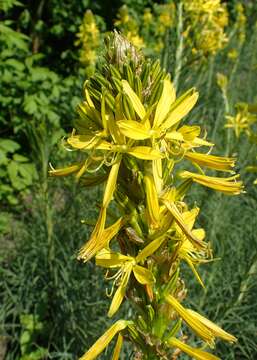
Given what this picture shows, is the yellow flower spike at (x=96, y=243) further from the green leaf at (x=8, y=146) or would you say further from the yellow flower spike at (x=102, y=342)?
the green leaf at (x=8, y=146)

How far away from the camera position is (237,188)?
1321mm

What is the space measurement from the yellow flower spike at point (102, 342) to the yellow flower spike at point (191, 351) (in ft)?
0.45

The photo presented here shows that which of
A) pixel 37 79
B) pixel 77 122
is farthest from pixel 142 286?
pixel 37 79

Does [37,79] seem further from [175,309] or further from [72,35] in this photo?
[175,309]

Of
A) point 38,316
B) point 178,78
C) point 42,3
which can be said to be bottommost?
point 38,316

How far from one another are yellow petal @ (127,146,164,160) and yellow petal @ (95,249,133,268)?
29cm

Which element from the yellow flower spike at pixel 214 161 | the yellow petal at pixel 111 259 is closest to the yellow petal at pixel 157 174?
the yellow flower spike at pixel 214 161

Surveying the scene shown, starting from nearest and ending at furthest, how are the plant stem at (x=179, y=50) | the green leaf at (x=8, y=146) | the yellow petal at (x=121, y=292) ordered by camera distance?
the yellow petal at (x=121, y=292), the plant stem at (x=179, y=50), the green leaf at (x=8, y=146)

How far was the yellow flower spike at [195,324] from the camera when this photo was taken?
1.32m

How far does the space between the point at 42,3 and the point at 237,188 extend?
5.87 m

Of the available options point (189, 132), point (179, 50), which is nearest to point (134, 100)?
point (189, 132)

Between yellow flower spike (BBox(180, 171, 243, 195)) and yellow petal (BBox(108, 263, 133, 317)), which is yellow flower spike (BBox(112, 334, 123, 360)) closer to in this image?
yellow petal (BBox(108, 263, 133, 317))

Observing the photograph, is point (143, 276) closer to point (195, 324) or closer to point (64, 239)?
point (195, 324)

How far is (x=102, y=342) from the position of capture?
1.36 m
